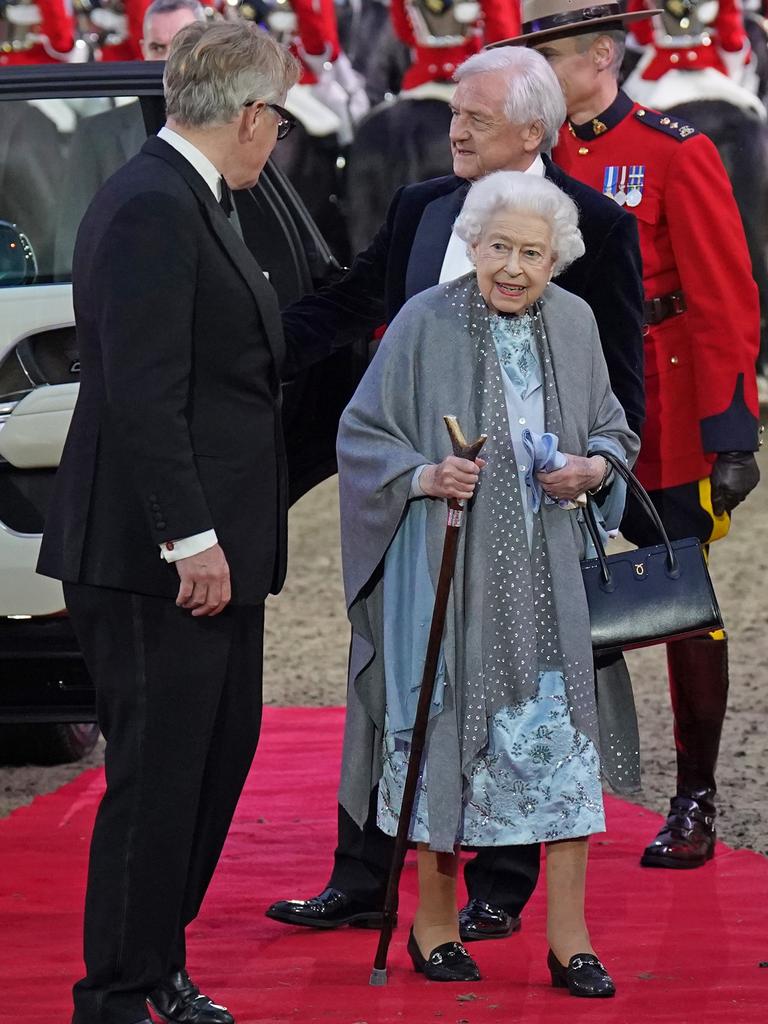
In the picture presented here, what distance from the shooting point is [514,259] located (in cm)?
327

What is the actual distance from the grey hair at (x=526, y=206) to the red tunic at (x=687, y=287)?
39.1 inches

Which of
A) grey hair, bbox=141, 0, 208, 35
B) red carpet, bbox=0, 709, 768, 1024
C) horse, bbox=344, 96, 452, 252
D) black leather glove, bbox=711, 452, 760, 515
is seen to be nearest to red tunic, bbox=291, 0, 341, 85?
horse, bbox=344, 96, 452, 252

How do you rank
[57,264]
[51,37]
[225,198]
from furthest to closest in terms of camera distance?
[51,37], [57,264], [225,198]

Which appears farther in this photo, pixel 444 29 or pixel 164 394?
pixel 444 29

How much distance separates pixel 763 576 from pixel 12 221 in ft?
17.7

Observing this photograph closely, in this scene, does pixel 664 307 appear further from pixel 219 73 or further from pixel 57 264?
pixel 219 73

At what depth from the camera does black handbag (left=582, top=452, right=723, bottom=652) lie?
3322 mm

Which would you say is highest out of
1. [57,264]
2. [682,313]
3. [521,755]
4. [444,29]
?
[444,29]

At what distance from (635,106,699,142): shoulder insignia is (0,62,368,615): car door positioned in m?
0.77

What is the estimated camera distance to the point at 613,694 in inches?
137

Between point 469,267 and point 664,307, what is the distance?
90 cm

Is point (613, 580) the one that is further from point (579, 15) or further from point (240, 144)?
point (579, 15)

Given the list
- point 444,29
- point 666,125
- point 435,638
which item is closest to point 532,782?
point 435,638

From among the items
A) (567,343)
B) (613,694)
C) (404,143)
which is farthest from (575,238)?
(404,143)
